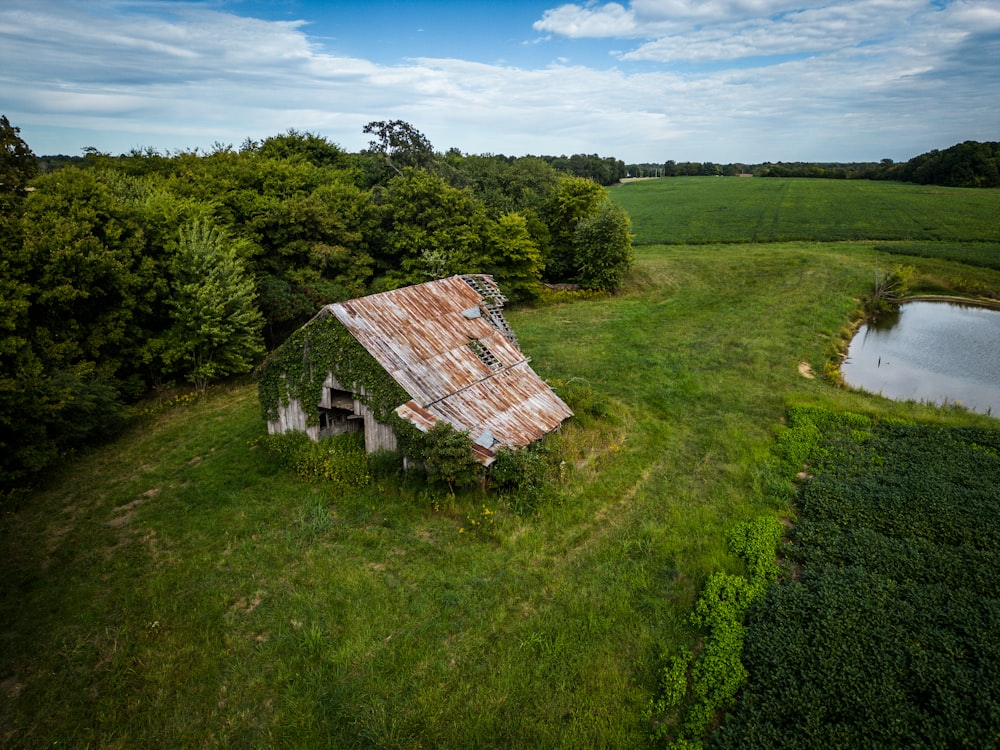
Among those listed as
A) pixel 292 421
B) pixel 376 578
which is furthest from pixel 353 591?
pixel 292 421

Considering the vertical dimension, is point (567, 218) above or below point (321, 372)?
above

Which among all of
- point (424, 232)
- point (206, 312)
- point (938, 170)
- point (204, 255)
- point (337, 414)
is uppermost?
point (938, 170)

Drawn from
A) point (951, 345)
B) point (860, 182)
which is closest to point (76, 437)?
point (951, 345)

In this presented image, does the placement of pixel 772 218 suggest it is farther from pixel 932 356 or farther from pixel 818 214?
pixel 932 356

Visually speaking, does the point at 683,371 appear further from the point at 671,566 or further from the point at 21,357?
the point at 21,357

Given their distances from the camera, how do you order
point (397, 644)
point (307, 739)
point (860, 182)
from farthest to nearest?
point (860, 182), point (397, 644), point (307, 739)

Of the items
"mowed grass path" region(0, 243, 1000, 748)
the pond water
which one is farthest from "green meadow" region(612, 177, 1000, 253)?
"mowed grass path" region(0, 243, 1000, 748)
